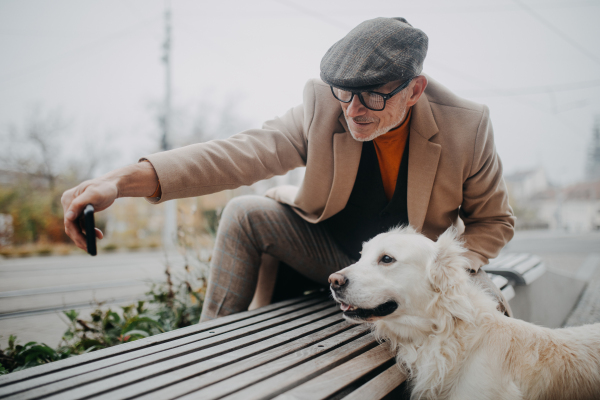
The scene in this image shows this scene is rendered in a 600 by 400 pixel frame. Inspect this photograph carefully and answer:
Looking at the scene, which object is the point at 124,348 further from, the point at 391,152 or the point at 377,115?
the point at 391,152

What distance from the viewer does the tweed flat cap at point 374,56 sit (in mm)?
1531

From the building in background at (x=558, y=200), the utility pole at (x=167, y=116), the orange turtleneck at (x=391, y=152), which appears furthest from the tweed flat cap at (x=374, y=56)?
the building in background at (x=558, y=200)

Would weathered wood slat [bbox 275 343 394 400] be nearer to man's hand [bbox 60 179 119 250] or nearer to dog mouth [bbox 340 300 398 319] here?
dog mouth [bbox 340 300 398 319]

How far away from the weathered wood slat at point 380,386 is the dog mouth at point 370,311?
206mm

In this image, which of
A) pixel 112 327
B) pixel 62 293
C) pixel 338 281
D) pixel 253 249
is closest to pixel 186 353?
pixel 338 281

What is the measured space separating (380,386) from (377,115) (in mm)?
1199

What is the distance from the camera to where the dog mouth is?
4.71 feet

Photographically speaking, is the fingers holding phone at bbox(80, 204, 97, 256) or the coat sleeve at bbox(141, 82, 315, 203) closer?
the fingers holding phone at bbox(80, 204, 97, 256)

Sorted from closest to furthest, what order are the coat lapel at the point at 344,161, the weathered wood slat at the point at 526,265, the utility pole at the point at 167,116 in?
the coat lapel at the point at 344,161
the weathered wood slat at the point at 526,265
the utility pole at the point at 167,116

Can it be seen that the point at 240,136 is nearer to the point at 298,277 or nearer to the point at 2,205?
the point at 298,277

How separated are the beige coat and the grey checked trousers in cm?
19

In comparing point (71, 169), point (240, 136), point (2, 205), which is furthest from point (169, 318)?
point (71, 169)

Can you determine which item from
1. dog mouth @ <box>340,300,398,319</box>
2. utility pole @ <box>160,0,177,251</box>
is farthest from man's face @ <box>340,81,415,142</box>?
utility pole @ <box>160,0,177,251</box>

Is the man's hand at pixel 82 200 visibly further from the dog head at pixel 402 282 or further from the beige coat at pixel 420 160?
the dog head at pixel 402 282
